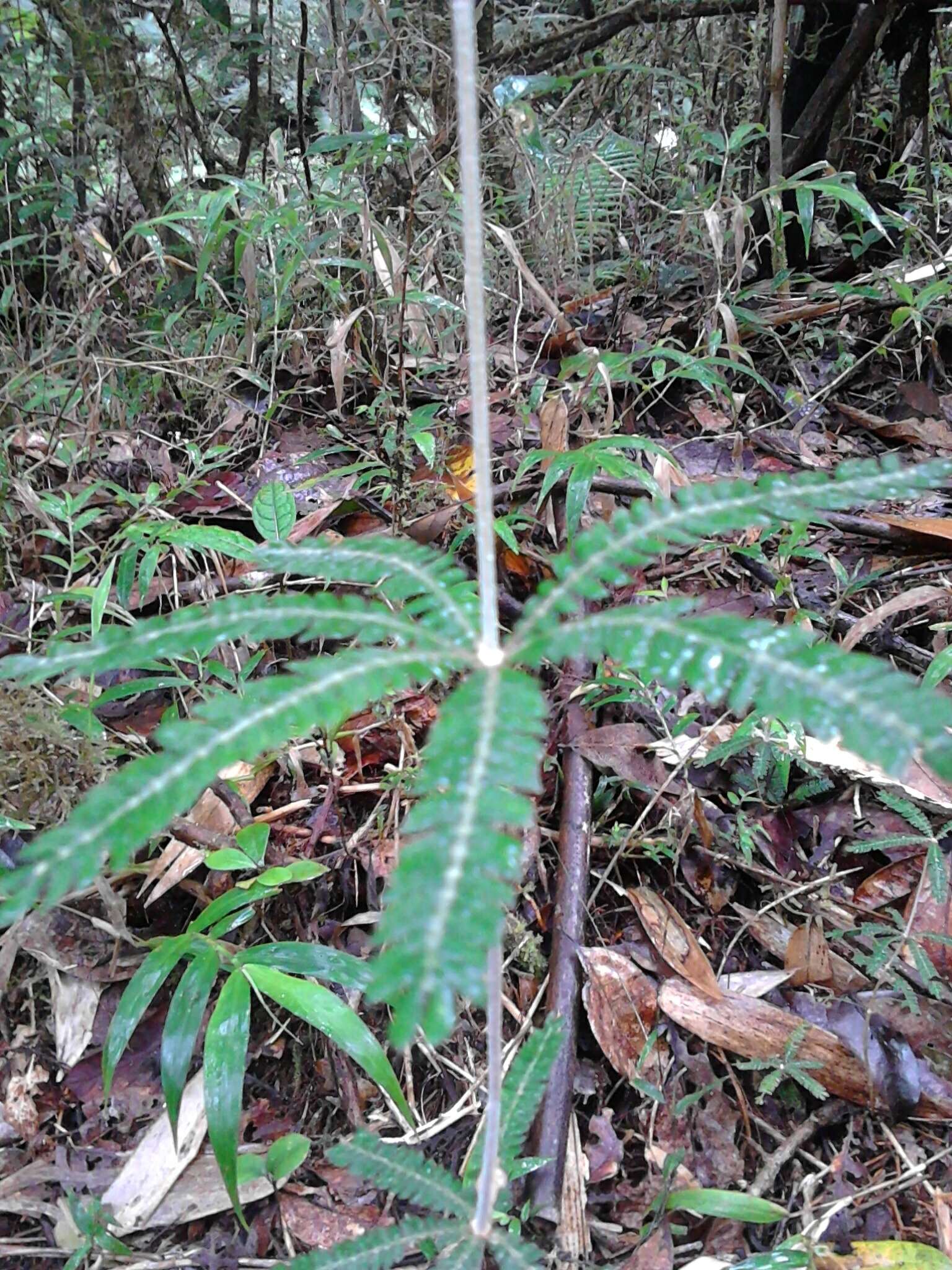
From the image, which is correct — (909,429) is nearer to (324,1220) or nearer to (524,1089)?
(524,1089)

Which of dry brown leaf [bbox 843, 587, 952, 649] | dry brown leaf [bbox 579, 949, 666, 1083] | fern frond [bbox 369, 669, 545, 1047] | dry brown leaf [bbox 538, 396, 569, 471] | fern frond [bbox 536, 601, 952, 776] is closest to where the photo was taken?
fern frond [bbox 369, 669, 545, 1047]

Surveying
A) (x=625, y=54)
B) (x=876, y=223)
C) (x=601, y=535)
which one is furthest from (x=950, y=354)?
(x=601, y=535)

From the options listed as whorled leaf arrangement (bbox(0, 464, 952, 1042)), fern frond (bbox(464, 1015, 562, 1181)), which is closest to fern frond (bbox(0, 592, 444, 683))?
whorled leaf arrangement (bbox(0, 464, 952, 1042))

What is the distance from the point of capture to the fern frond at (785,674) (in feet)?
1.84

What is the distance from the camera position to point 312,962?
1.46m

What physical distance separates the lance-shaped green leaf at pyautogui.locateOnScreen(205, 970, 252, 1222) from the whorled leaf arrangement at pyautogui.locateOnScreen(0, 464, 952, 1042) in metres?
0.82

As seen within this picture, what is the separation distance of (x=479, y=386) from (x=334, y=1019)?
→ 3.53 feet

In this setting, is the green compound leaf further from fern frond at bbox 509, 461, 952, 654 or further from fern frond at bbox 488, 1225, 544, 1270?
fern frond at bbox 488, 1225, 544, 1270

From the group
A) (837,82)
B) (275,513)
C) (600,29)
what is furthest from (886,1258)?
(600,29)

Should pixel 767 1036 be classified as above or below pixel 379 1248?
below

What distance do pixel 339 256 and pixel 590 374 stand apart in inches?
38.4

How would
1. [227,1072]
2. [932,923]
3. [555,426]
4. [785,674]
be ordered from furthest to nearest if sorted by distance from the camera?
[555,426], [932,923], [227,1072], [785,674]

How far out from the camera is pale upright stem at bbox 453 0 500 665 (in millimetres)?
620

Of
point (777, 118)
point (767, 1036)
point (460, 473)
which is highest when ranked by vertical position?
point (777, 118)
